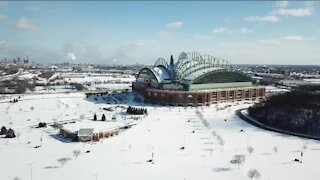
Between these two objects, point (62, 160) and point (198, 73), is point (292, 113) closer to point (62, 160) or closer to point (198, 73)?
point (198, 73)

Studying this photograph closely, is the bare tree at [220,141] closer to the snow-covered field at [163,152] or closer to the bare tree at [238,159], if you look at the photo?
the snow-covered field at [163,152]

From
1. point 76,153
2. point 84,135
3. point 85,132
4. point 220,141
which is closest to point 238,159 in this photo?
point 220,141

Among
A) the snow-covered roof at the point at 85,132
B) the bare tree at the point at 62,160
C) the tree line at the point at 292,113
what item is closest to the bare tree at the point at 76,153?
the bare tree at the point at 62,160

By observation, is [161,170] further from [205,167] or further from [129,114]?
[129,114]

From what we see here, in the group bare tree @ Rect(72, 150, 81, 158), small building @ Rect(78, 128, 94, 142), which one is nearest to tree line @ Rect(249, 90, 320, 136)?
small building @ Rect(78, 128, 94, 142)

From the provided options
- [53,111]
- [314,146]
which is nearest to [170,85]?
[53,111]

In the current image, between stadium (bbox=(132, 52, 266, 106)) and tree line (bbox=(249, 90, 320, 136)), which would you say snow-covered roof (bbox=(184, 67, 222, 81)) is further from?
tree line (bbox=(249, 90, 320, 136))
